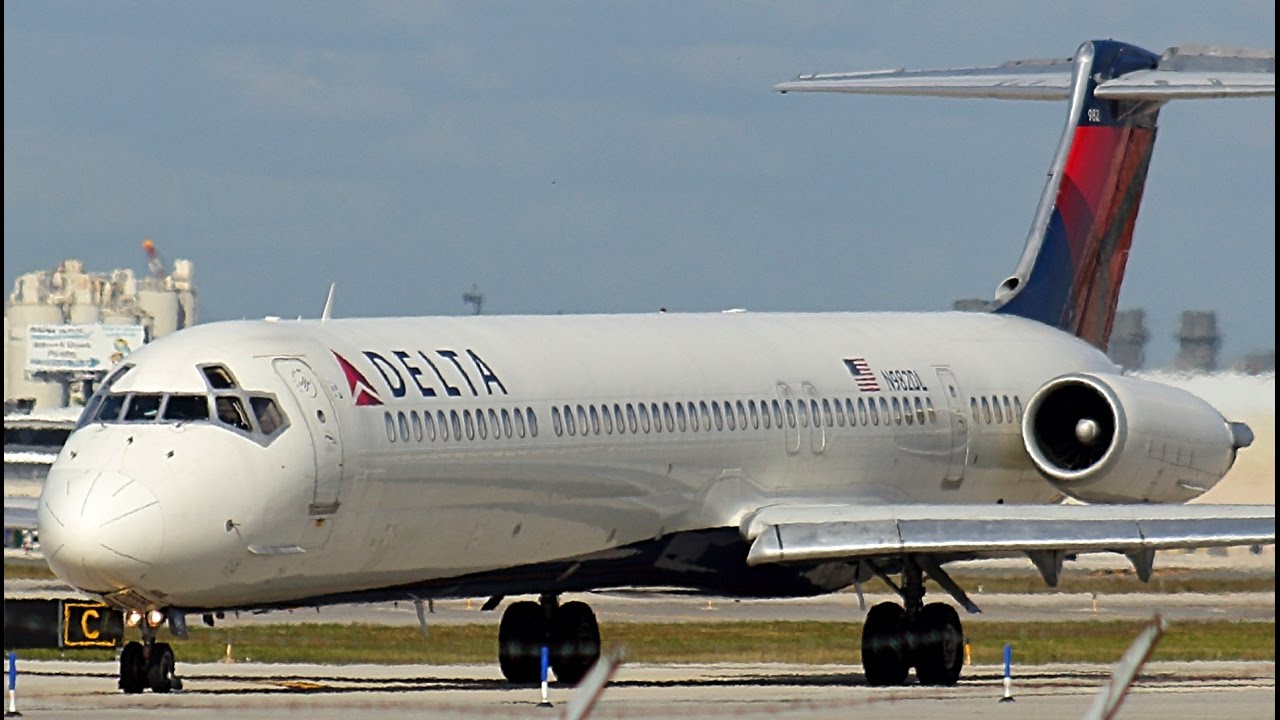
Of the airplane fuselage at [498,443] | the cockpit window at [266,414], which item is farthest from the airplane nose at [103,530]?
the cockpit window at [266,414]

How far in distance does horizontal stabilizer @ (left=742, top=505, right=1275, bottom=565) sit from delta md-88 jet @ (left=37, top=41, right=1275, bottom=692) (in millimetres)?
35

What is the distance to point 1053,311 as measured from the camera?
110 feet

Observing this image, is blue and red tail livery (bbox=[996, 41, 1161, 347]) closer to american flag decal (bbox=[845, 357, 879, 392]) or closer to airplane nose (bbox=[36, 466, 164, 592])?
american flag decal (bbox=[845, 357, 879, 392])

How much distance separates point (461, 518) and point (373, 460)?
1349 mm

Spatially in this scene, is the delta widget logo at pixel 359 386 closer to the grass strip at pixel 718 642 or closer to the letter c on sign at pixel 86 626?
the letter c on sign at pixel 86 626

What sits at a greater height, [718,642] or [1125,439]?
[1125,439]

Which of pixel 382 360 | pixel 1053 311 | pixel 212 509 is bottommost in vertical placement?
pixel 212 509

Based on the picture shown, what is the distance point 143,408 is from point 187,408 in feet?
1.22

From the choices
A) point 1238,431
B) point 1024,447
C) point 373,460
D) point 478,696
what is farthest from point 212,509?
point 1238,431

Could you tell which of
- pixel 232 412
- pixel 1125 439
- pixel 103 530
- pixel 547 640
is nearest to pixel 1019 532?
pixel 1125 439

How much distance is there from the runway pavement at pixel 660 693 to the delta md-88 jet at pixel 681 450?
0.89 m

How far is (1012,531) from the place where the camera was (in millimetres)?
25922

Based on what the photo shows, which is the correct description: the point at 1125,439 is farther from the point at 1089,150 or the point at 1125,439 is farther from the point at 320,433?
the point at 320,433

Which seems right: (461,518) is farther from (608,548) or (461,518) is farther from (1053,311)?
(1053,311)
